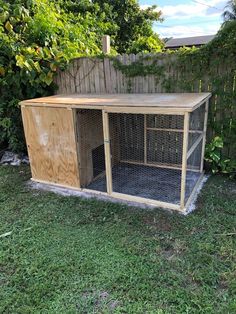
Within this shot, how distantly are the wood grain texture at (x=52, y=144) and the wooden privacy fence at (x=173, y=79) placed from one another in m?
1.14

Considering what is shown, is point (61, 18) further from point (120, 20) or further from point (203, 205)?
point (203, 205)

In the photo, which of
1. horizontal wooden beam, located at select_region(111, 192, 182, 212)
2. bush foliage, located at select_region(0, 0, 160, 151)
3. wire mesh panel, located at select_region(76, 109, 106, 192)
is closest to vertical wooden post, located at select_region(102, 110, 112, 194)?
horizontal wooden beam, located at select_region(111, 192, 182, 212)

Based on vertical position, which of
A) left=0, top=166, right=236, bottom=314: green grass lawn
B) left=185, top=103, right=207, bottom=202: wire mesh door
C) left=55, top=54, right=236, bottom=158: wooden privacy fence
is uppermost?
left=55, top=54, right=236, bottom=158: wooden privacy fence

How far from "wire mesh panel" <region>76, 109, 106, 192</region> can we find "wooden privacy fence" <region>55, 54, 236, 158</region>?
76 cm

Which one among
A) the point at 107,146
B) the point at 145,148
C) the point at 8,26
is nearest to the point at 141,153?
the point at 145,148

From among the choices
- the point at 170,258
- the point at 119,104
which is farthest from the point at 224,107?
the point at 170,258

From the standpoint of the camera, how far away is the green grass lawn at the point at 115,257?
5.83ft

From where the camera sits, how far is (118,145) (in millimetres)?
3980

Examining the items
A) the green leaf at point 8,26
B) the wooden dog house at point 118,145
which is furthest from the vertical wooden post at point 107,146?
the green leaf at point 8,26

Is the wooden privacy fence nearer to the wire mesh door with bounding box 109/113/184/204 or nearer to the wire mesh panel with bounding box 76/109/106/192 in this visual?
the wire mesh door with bounding box 109/113/184/204

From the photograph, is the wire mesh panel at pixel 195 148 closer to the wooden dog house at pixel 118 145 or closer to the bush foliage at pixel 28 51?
the wooden dog house at pixel 118 145

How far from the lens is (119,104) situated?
2.72m

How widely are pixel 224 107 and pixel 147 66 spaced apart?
1.17 metres

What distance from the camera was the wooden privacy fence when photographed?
334 cm
